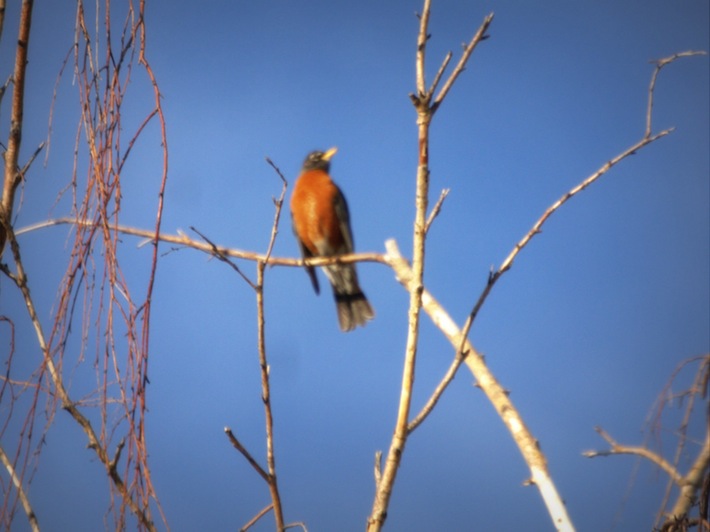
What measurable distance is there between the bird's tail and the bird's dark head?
1690 millimetres

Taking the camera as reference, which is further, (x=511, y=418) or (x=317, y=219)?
(x=317, y=219)

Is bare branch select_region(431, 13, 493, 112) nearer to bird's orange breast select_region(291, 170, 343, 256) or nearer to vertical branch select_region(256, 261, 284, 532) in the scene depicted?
vertical branch select_region(256, 261, 284, 532)

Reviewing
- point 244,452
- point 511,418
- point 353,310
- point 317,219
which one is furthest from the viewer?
point 317,219

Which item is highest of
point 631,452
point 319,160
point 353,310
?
point 319,160

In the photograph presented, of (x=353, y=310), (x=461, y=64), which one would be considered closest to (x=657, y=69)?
(x=461, y=64)

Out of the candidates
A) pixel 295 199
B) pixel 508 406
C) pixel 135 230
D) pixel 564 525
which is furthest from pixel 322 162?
pixel 564 525

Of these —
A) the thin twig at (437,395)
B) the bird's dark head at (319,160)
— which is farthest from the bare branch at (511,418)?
the bird's dark head at (319,160)

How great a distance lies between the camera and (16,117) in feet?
4.93

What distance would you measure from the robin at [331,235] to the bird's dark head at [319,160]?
58cm

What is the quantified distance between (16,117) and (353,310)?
4937 mm

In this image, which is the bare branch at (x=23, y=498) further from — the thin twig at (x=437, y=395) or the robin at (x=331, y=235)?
the robin at (x=331, y=235)

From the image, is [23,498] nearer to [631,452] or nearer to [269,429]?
[269,429]

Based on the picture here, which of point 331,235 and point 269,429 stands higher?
point 331,235

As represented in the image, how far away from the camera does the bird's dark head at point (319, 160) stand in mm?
7367
